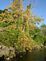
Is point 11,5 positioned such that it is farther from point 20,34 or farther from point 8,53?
point 8,53

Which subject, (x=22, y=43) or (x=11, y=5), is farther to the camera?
(x=11, y=5)

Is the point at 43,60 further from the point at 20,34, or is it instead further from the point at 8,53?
the point at 20,34

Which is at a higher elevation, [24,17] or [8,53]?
[24,17]

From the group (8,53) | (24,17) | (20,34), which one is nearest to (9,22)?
(24,17)

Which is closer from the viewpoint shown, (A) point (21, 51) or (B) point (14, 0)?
(A) point (21, 51)

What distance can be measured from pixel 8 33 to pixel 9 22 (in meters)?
11.8

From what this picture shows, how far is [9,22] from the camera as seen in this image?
2371 inches

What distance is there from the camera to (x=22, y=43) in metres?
48.4

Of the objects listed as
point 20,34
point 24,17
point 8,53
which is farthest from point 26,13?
point 8,53

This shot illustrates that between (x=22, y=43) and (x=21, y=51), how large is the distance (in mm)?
2365

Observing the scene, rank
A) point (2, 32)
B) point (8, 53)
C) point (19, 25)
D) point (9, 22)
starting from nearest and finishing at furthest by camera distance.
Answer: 1. point (8, 53)
2. point (2, 32)
3. point (19, 25)
4. point (9, 22)

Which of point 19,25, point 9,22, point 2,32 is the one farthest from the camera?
point 9,22

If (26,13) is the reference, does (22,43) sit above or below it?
below

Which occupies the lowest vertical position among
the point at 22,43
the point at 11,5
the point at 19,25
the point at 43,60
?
the point at 43,60
